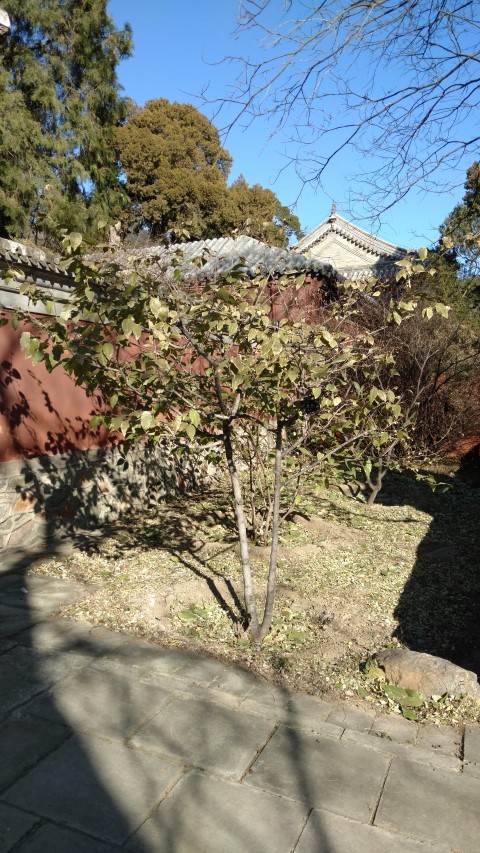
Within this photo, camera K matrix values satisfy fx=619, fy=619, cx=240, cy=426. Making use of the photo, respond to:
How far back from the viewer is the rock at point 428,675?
3045 mm

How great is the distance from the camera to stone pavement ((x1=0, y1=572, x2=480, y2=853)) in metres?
2.12

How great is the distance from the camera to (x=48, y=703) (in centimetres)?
290

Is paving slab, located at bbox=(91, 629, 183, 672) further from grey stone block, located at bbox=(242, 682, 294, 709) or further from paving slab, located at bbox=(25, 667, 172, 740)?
grey stone block, located at bbox=(242, 682, 294, 709)

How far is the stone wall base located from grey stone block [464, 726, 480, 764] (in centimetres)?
301

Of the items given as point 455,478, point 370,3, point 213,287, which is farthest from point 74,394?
point 455,478

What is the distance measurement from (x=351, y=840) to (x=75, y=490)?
14.9 feet

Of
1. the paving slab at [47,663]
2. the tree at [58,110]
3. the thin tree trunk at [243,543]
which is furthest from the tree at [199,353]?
the tree at [58,110]

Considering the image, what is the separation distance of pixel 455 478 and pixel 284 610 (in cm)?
619

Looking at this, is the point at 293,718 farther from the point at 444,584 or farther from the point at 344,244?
the point at 344,244

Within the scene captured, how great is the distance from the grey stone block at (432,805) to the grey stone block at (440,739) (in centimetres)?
17

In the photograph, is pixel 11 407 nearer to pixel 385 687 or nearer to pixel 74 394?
pixel 74 394

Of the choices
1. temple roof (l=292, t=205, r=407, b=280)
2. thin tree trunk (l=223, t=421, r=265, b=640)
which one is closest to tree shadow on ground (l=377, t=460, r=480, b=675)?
thin tree trunk (l=223, t=421, r=265, b=640)

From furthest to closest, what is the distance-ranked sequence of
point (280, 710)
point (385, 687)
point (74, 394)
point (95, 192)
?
point (95, 192), point (74, 394), point (385, 687), point (280, 710)

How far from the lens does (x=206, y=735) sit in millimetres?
2701
